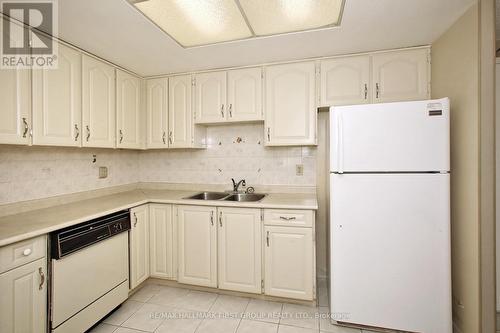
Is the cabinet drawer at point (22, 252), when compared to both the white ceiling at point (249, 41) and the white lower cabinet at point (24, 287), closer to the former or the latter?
the white lower cabinet at point (24, 287)

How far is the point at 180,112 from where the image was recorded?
265 centimetres

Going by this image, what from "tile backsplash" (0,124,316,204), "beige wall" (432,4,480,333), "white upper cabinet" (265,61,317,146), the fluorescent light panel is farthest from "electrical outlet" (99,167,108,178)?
"beige wall" (432,4,480,333)

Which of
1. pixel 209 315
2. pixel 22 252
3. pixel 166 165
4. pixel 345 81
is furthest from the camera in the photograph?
pixel 166 165

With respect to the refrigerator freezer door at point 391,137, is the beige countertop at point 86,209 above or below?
below

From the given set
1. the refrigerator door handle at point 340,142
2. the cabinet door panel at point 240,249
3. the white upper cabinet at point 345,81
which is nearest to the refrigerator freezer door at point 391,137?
the refrigerator door handle at point 340,142

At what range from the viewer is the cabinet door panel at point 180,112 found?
2.62 meters

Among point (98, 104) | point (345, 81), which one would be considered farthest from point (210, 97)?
point (345, 81)

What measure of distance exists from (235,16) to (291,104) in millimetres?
967

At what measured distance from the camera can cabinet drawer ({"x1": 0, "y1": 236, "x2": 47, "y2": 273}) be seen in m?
1.27

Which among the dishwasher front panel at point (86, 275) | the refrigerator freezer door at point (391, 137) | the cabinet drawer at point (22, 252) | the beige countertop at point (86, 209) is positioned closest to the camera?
the cabinet drawer at point (22, 252)

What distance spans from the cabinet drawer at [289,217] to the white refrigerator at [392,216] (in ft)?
0.83

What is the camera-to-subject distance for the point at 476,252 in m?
1.51

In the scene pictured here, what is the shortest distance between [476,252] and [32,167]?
3.25 metres

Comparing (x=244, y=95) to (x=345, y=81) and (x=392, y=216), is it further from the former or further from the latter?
(x=392, y=216)
